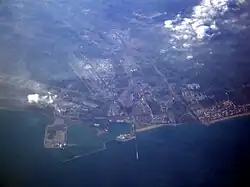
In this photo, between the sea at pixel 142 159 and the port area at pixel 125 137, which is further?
the port area at pixel 125 137

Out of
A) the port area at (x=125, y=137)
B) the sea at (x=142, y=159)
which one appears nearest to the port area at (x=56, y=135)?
the sea at (x=142, y=159)

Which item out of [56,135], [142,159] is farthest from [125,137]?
[56,135]

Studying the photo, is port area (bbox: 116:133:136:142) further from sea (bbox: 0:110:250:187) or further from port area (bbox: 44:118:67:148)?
port area (bbox: 44:118:67:148)

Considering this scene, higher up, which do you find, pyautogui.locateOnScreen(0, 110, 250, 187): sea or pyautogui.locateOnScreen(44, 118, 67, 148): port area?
pyautogui.locateOnScreen(44, 118, 67, 148): port area

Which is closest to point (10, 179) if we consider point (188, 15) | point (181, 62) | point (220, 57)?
point (181, 62)

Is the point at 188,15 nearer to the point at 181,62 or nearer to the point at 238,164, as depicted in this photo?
the point at 181,62

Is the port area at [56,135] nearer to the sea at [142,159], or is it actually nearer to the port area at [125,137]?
the sea at [142,159]

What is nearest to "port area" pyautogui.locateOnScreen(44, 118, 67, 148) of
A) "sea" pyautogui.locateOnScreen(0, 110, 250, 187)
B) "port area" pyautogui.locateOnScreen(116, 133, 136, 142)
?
"sea" pyautogui.locateOnScreen(0, 110, 250, 187)
